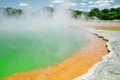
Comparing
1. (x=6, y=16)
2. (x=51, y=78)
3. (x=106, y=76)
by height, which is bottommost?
(x=51, y=78)

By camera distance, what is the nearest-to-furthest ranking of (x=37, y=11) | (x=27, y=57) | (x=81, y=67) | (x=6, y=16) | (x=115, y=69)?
(x=115, y=69)
(x=81, y=67)
(x=27, y=57)
(x=6, y=16)
(x=37, y=11)

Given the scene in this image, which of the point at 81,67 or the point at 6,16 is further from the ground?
the point at 6,16

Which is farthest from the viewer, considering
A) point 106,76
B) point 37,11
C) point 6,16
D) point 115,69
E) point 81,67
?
point 37,11

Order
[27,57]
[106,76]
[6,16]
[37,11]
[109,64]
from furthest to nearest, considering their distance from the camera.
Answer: [37,11]
[6,16]
[27,57]
[109,64]
[106,76]

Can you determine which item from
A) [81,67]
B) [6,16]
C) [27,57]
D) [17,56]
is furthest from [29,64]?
[6,16]

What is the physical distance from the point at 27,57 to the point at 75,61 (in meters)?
2.05

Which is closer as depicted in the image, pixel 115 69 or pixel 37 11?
pixel 115 69

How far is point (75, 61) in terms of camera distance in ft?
Result: 14.1

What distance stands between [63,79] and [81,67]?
90cm

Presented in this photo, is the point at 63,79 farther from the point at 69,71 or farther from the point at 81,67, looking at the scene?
the point at 81,67

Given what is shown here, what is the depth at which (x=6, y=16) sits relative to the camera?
2892cm

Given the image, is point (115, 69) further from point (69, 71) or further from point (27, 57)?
point (27, 57)

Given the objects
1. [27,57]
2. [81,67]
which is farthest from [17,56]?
[81,67]

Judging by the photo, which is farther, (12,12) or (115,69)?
(12,12)
